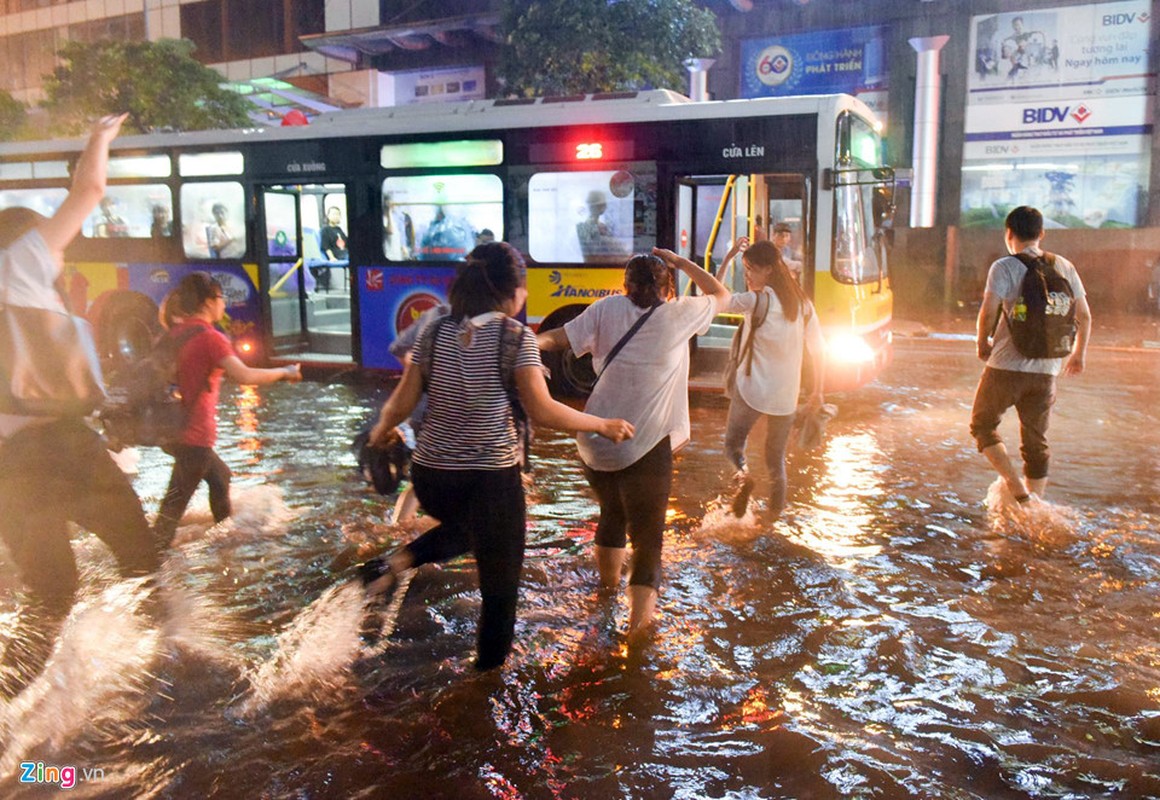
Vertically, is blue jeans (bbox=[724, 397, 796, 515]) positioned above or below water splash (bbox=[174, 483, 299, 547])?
above

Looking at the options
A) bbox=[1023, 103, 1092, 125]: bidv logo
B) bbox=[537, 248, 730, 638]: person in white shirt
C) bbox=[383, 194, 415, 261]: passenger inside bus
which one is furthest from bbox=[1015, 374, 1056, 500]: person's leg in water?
bbox=[1023, 103, 1092, 125]: bidv logo

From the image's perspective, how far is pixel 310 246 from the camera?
13.1 m

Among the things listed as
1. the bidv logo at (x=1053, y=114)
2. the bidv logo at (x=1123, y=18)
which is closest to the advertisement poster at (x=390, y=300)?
the bidv logo at (x=1053, y=114)

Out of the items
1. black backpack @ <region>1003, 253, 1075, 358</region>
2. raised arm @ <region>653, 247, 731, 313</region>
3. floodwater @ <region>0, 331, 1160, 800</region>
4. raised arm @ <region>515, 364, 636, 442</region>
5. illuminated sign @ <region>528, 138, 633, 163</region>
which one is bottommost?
floodwater @ <region>0, 331, 1160, 800</region>

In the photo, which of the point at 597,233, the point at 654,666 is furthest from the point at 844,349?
the point at 654,666

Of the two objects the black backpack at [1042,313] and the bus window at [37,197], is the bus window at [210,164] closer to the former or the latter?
the bus window at [37,197]

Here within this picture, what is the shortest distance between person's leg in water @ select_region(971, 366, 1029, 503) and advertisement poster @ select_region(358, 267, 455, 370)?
6283 millimetres

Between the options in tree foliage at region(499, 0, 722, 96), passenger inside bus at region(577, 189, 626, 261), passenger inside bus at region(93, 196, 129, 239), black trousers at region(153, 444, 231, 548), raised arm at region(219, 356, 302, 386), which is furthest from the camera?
tree foliage at region(499, 0, 722, 96)

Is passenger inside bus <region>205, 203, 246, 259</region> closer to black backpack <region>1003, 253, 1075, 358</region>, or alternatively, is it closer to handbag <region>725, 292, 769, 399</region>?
handbag <region>725, 292, 769, 399</region>

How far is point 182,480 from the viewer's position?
529 cm

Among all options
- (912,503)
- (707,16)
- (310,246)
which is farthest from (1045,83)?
(912,503)

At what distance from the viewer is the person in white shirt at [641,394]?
4.14 m

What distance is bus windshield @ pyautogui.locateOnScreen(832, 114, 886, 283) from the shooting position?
30.2ft

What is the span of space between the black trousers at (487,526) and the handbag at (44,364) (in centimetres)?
121
